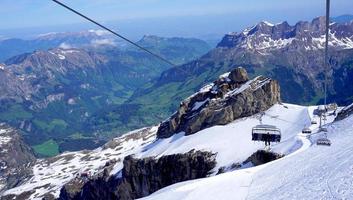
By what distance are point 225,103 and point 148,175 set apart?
31244 mm

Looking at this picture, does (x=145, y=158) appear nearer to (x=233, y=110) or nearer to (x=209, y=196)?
(x=233, y=110)

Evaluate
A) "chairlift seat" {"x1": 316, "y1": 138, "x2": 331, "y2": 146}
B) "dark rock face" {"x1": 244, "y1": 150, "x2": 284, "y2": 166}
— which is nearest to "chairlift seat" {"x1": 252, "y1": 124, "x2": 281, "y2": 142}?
"dark rock face" {"x1": 244, "y1": 150, "x2": 284, "y2": 166}

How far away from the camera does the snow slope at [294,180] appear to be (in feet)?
126

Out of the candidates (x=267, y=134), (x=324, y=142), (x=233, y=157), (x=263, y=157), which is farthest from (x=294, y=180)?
(x=233, y=157)

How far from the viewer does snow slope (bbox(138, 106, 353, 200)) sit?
3838 centimetres

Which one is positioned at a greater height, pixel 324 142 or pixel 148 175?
pixel 324 142

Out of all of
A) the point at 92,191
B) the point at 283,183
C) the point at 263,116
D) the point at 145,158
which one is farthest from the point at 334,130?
the point at 92,191

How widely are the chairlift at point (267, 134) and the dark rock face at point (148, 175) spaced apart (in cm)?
1387

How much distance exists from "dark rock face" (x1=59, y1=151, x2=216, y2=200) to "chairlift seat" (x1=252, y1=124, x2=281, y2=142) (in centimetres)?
1387

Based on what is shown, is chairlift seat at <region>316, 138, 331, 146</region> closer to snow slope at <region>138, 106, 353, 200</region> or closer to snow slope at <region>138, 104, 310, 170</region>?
snow slope at <region>138, 106, 353, 200</region>

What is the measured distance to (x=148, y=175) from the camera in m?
122

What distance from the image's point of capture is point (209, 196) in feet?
158

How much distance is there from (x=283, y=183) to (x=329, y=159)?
7207 mm

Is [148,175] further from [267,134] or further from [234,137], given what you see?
[267,134]
